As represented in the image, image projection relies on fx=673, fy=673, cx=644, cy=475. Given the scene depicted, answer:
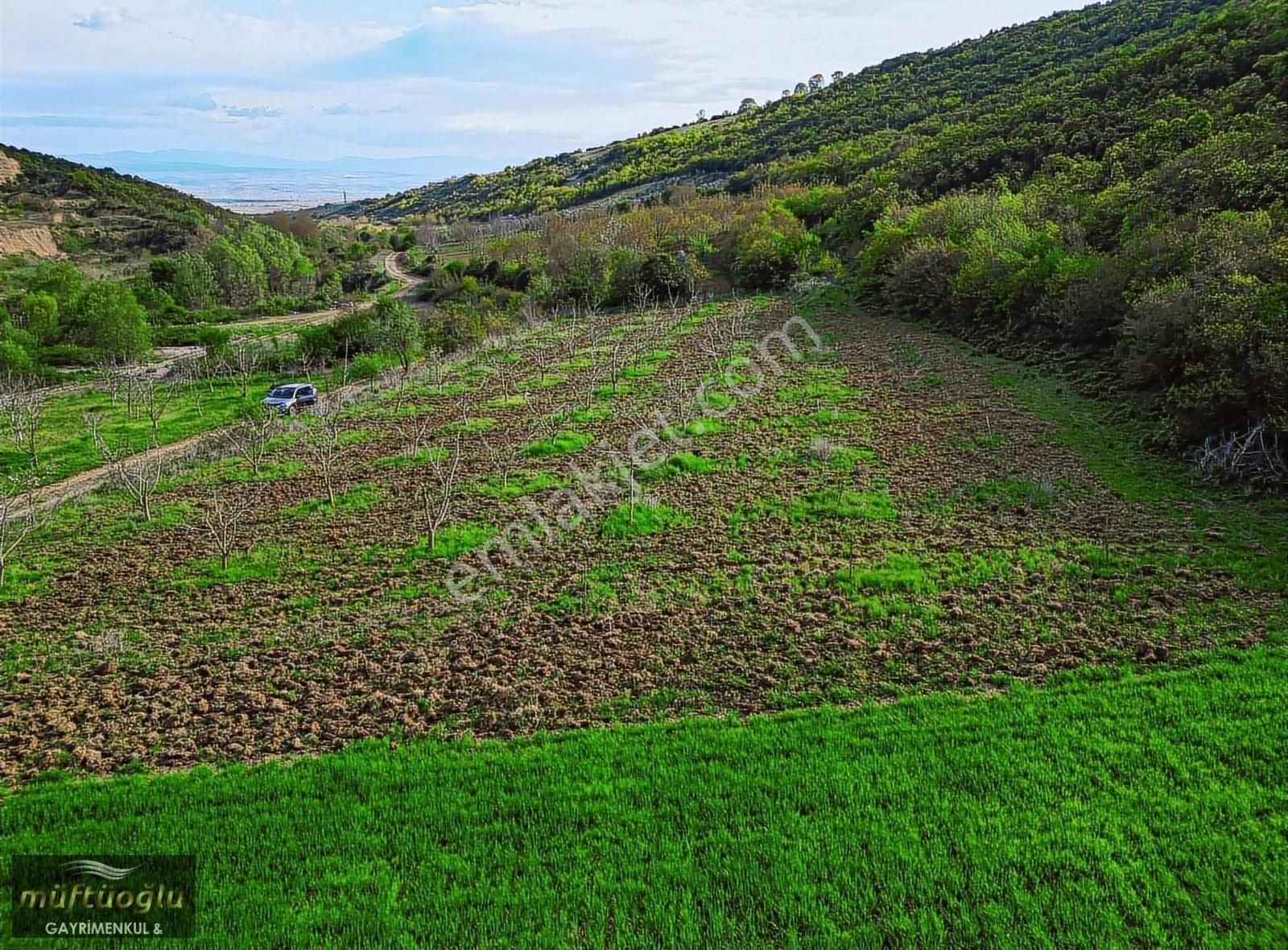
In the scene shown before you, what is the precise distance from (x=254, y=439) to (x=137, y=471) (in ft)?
8.22

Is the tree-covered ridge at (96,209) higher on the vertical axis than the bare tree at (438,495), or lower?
higher

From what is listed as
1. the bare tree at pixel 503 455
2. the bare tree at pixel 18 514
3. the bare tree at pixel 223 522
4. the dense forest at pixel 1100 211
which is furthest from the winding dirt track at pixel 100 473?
the dense forest at pixel 1100 211

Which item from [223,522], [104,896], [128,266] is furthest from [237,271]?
[104,896]

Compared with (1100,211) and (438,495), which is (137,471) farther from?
(1100,211)

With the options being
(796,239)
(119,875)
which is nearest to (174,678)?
(119,875)

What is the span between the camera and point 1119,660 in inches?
290

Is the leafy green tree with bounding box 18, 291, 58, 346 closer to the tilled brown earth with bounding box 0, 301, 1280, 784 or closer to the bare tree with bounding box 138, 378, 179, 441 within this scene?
the bare tree with bounding box 138, 378, 179, 441

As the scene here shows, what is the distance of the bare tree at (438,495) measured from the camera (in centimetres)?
1097

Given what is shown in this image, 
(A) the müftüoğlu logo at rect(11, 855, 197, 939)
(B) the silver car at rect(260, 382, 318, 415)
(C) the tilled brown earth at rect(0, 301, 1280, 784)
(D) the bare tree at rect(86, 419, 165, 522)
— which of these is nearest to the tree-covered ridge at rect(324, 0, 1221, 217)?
(C) the tilled brown earth at rect(0, 301, 1280, 784)

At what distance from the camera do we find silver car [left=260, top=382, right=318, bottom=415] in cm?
2186

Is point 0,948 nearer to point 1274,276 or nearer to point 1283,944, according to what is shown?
point 1283,944

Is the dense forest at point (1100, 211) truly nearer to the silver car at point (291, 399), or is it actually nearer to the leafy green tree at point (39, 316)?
the silver car at point (291, 399)

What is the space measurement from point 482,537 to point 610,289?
1232 inches

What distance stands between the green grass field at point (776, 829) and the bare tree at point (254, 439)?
33.1 ft
